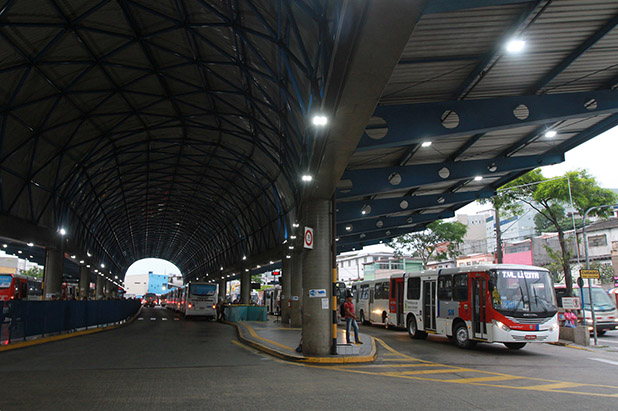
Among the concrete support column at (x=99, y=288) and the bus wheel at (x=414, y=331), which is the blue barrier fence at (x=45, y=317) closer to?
the bus wheel at (x=414, y=331)

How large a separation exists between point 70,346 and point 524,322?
16.8 m

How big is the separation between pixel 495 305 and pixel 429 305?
4696mm

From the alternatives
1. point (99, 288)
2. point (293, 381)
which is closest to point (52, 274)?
point (293, 381)

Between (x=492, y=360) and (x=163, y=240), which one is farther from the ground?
(x=163, y=240)

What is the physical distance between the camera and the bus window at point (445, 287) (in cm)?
1834

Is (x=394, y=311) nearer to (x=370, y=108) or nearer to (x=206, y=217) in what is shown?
(x=370, y=108)

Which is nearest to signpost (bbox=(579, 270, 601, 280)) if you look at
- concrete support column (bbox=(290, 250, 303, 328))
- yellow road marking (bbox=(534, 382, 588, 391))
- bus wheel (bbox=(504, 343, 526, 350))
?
bus wheel (bbox=(504, 343, 526, 350))

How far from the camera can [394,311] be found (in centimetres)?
2452

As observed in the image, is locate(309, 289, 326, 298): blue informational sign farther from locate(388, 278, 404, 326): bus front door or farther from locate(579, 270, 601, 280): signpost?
locate(579, 270, 601, 280): signpost

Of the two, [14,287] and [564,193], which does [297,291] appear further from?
[14,287]

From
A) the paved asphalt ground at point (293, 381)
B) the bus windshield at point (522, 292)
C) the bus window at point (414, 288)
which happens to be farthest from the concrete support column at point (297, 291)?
the bus windshield at point (522, 292)

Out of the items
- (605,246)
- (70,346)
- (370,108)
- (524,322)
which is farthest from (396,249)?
(370,108)

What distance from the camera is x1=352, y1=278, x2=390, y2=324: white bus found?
2697cm

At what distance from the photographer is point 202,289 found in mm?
41281
